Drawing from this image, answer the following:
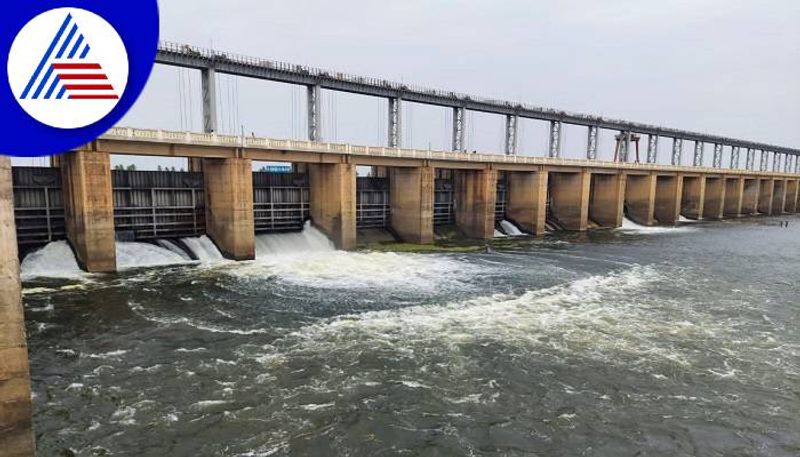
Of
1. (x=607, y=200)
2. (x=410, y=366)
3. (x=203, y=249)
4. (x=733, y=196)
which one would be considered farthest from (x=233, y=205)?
(x=733, y=196)

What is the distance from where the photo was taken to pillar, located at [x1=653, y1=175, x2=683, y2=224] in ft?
222

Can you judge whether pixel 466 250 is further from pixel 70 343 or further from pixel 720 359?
pixel 70 343

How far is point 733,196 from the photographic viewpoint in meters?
83.4

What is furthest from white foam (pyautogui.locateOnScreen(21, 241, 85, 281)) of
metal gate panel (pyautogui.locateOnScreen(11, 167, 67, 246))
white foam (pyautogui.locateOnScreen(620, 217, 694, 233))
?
white foam (pyautogui.locateOnScreen(620, 217, 694, 233))

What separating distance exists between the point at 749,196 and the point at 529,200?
63.0m

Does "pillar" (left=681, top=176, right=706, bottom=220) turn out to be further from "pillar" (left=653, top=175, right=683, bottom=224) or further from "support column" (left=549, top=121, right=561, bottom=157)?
"support column" (left=549, top=121, right=561, bottom=157)

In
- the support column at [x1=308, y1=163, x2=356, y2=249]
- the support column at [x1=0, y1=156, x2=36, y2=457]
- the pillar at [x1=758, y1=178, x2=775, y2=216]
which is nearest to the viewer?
the support column at [x1=0, y1=156, x2=36, y2=457]

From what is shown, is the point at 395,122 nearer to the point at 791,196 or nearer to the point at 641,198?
the point at 641,198

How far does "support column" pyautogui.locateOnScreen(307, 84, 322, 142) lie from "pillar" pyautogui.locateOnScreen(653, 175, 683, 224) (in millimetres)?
51245

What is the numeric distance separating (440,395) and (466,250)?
27.1 meters

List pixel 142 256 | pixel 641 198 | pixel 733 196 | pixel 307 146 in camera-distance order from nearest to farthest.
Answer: pixel 142 256 → pixel 307 146 → pixel 641 198 → pixel 733 196

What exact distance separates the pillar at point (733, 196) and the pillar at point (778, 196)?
16.3 meters

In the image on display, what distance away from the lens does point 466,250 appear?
3897 cm

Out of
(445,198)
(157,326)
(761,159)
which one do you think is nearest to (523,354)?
(157,326)
